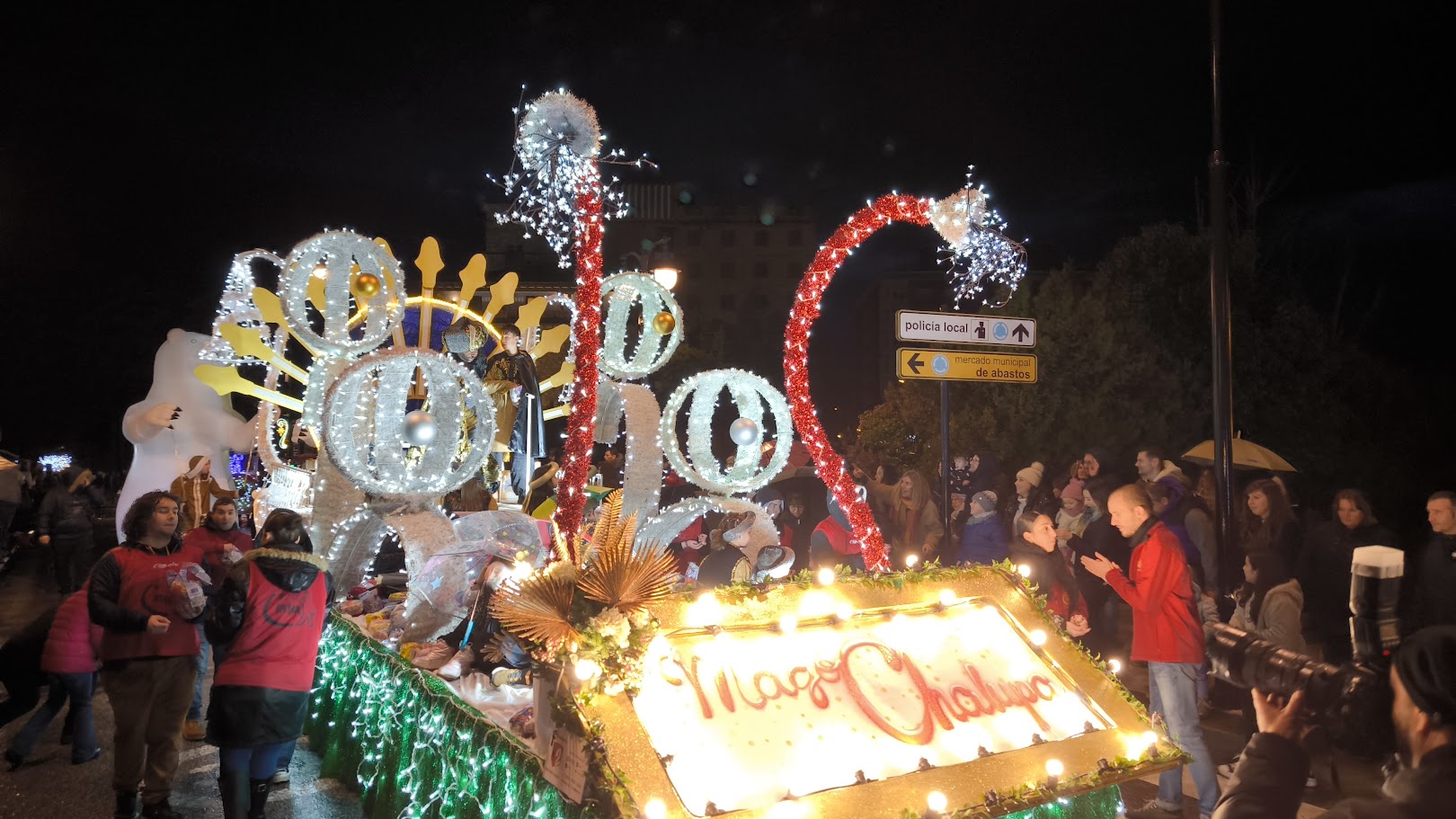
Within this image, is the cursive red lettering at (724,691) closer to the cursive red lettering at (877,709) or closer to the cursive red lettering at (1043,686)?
the cursive red lettering at (877,709)

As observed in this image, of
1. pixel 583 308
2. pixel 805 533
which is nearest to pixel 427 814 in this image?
pixel 583 308

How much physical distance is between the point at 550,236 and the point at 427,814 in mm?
3765

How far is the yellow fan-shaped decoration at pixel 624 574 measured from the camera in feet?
11.0

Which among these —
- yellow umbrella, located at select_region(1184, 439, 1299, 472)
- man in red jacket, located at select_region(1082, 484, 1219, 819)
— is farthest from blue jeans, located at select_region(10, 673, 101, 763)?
yellow umbrella, located at select_region(1184, 439, 1299, 472)

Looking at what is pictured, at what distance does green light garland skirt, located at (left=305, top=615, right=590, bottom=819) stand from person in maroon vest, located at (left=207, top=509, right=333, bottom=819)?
52 centimetres

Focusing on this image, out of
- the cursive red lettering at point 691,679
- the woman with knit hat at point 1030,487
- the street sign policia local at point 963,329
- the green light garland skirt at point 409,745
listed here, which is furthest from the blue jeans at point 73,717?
the woman with knit hat at point 1030,487

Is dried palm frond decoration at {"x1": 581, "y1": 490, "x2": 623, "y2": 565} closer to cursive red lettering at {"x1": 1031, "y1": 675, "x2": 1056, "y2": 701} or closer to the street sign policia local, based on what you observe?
cursive red lettering at {"x1": 1031, "y1": 675, "x2": 1056, "y2": 701}

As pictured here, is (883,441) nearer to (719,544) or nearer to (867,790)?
(719,544)

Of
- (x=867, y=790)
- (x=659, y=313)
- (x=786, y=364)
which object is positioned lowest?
(x=867, y=790)

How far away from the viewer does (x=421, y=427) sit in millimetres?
6691

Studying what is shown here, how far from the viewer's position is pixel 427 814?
176 inches

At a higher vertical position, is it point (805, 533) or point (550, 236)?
point (550, 236)

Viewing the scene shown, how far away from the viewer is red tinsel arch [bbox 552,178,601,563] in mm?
5777

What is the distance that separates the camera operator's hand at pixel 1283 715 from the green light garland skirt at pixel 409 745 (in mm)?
1954
